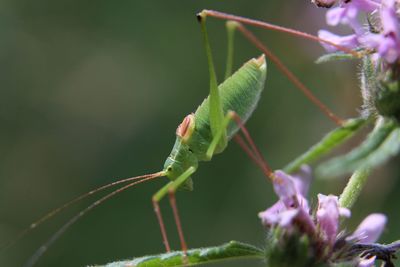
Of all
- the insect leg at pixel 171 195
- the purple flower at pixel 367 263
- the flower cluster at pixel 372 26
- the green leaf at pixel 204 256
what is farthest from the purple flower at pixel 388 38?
Answer: the insect leg at pixel 171 195

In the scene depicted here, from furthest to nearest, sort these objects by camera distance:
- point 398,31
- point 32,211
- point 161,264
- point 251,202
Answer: point 32,211 → point 251,202 → point 161,264 → point 398,31

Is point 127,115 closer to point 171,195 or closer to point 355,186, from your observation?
point 171,195

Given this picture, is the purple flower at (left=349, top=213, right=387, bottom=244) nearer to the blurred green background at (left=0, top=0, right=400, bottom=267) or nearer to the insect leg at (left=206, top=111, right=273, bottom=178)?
the insect leg at (left=206, top=111, right=273, bottom=178)

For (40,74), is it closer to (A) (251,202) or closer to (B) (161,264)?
(A) (251,202)

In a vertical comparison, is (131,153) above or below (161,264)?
above

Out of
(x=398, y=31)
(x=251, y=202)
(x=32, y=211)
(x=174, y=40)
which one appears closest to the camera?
(x=398, y=31)

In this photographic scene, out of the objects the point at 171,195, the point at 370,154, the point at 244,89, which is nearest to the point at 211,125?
the point at 244,89

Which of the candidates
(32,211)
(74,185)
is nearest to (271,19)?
(74,185)
